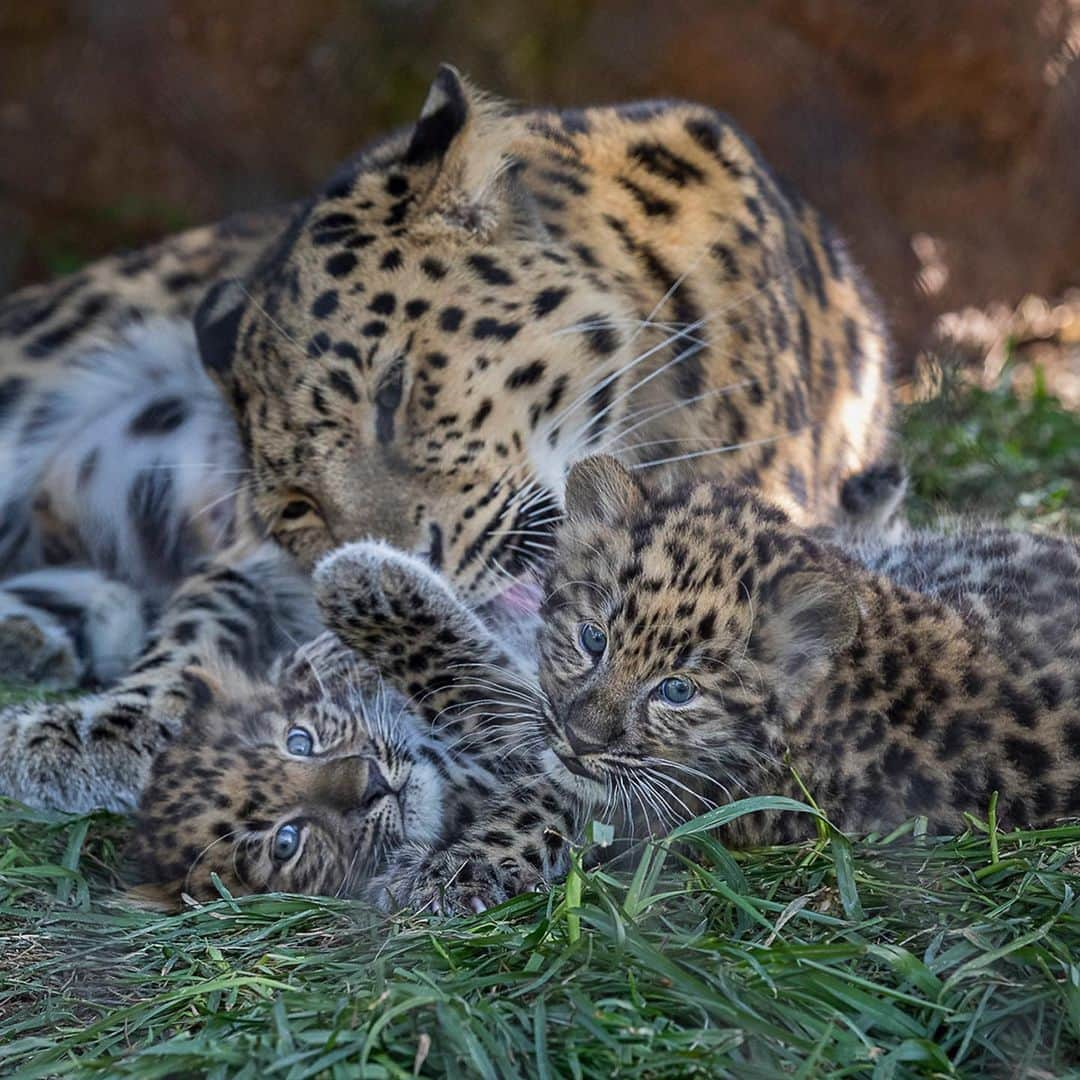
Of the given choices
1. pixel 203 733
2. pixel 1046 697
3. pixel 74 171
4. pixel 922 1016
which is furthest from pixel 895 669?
pixel 74 171

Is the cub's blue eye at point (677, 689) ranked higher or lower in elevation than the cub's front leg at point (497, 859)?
higher

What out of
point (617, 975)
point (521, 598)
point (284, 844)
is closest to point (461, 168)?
point (521, 598)

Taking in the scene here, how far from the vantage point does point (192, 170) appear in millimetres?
7098

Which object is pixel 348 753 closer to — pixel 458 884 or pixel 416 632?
pixel 416 632

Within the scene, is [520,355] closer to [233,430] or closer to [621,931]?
[233,430]

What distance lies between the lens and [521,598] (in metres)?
3.69

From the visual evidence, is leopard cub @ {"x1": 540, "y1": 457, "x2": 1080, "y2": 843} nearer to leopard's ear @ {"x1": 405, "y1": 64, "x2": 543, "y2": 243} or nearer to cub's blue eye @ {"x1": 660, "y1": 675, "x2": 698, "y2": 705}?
cub's blue eye @ {"x1": 660, "y1": 675, "x2": 698, "y2": 705}

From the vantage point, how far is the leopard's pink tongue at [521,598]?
3641 mm

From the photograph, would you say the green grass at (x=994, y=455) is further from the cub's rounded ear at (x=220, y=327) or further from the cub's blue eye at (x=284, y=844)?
the cub's blue eye at (x=284, y=844)

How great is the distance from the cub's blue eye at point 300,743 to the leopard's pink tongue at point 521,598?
1.99 ft

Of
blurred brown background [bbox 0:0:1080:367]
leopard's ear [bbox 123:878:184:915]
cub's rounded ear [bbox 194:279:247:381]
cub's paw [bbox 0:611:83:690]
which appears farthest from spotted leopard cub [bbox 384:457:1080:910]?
blurred brown background [bbox 0:0:1080:367]

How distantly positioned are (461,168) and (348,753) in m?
1.53

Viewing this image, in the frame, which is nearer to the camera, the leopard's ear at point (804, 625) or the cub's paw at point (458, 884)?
the leopard's ear at point (804, 625)

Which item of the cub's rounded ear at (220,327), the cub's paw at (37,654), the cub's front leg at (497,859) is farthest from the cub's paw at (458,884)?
the cub's paw at (37,654)
